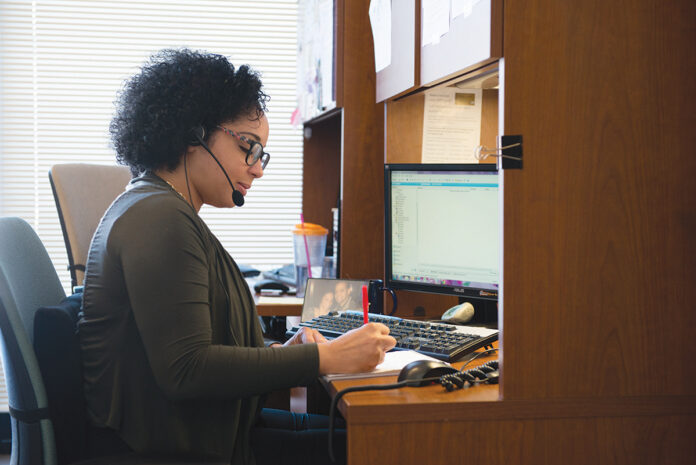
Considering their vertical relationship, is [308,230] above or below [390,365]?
above

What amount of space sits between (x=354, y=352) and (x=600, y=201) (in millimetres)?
469

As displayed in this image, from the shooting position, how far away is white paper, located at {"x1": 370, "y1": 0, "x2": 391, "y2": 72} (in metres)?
1.59

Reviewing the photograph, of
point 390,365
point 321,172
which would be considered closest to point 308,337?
point 390,365

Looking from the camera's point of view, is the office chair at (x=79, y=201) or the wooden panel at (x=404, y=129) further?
the office chair at (x=79, y=201)

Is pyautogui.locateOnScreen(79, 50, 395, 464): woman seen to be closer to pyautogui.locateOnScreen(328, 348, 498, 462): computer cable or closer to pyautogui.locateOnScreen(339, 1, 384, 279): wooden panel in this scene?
pyautogui.locateOnScreen(328, 348, 498, 462): computer cable

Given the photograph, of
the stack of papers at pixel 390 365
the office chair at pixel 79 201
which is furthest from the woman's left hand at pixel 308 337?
the office chair at pixel 79 201

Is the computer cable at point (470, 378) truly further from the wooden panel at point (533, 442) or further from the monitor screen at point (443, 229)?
the monitor screen at point (443, 229)

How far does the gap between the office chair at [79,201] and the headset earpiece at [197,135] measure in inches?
51.6

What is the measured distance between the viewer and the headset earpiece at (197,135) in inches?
46.9

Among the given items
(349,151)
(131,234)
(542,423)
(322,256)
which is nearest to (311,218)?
(322,256)

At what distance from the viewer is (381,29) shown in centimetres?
165

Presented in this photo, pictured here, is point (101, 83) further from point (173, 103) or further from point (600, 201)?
point (600, 201)

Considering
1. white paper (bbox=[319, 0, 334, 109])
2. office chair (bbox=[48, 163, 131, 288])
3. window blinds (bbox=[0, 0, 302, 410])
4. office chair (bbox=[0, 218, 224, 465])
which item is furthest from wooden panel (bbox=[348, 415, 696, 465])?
window blinds (bbox=[0, 0, 302, 410])

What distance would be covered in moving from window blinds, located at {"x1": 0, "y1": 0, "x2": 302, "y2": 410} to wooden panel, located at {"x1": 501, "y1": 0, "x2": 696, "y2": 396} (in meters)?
2.24
